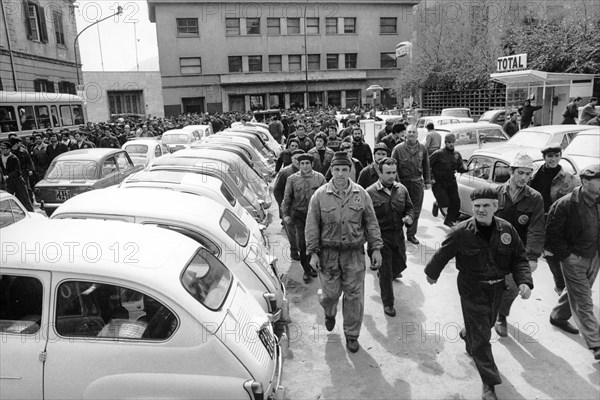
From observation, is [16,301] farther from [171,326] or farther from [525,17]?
[525,17]

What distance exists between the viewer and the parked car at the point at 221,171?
24.3ft

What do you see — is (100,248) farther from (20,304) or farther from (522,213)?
(522,213)

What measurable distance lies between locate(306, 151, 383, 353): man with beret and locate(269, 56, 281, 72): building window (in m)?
45.7

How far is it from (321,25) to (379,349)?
4839 cm

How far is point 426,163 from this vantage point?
7.71m

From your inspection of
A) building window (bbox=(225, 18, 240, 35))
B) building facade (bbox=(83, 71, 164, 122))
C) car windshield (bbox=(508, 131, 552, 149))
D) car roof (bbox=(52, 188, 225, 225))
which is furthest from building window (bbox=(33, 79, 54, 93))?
car windshield (bbox=(508, 131, 552, 149))

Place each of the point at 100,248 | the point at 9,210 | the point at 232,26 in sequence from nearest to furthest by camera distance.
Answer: the point at 100,248
the point at 9,210
the point at 232,26

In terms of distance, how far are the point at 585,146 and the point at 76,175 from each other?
9.82 metres

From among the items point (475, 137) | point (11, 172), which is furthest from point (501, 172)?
point (11, 172)

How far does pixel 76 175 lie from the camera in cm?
902

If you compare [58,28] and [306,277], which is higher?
[58,28]

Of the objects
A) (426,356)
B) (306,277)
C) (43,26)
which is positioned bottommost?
(426,356)

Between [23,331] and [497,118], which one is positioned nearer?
[23,331]

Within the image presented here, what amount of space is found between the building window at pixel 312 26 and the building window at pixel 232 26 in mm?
7341
